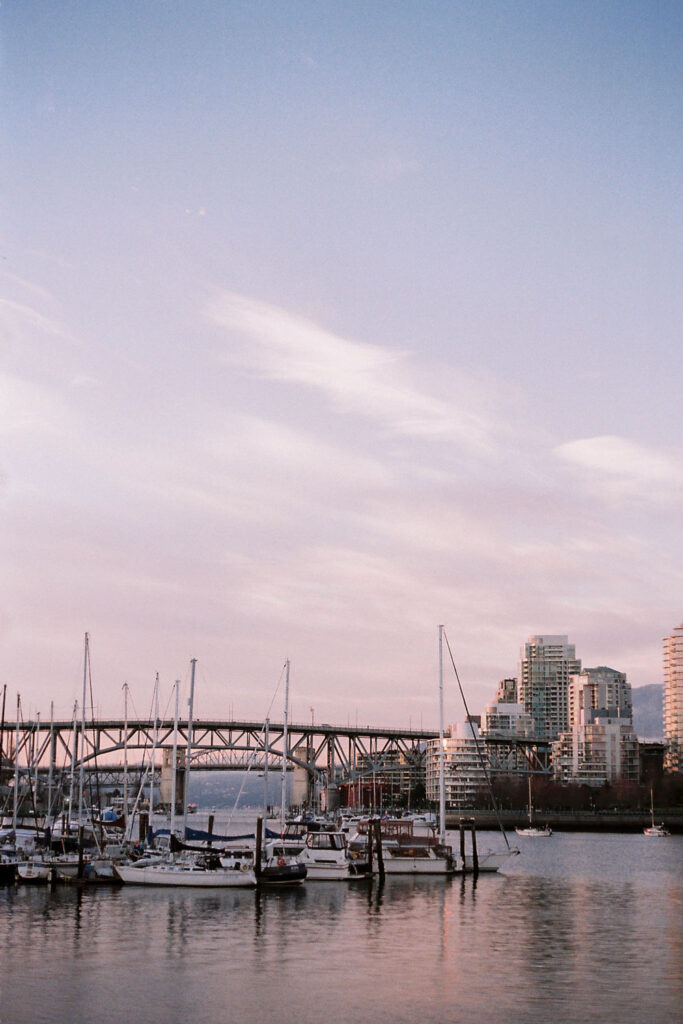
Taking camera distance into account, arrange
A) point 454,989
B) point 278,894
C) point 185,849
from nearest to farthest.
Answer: point 454,989 → point 278,894 → point 185,849

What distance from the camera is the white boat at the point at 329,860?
69750mm

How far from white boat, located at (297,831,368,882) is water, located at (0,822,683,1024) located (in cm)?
149

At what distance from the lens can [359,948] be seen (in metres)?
44.7

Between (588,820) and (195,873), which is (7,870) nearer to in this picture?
(195,873)

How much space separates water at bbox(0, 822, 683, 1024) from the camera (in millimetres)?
33250

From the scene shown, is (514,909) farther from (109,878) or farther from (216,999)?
(216,999)

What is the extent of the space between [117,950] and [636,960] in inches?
783

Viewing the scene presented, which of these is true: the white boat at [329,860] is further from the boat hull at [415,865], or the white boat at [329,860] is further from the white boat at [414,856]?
the white boat at [414,856]

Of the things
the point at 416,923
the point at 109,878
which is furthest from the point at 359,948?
the point at 109,878

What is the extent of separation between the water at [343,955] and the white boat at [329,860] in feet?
4.90

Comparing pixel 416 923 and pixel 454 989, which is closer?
pixel 454 989

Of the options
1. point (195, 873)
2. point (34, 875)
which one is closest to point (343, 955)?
point (195, 873)

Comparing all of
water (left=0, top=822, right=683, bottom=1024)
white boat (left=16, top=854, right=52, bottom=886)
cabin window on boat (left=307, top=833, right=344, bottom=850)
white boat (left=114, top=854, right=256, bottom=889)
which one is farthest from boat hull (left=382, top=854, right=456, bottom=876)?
white boat (left=16, top=854, right=52, bottom=886)

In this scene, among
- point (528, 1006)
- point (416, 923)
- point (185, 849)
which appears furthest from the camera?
point (185, 849)
